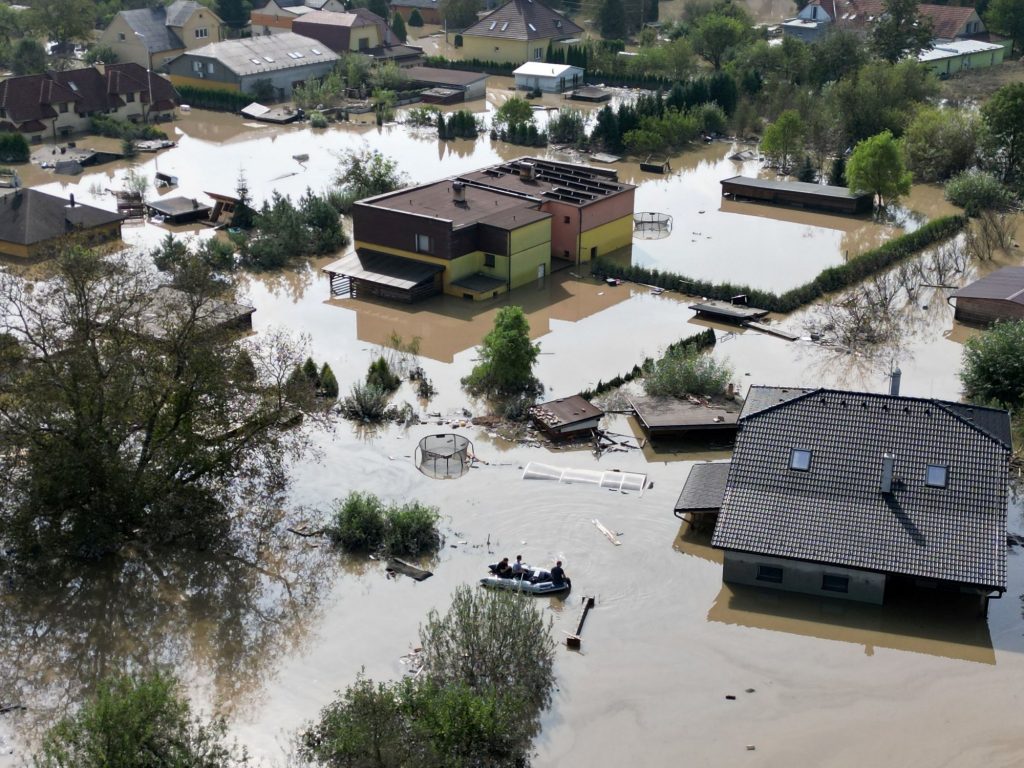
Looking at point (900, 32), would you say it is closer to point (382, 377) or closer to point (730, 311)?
point (730, 311)

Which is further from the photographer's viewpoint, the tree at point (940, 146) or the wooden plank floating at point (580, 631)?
the tree at point (940, 146)

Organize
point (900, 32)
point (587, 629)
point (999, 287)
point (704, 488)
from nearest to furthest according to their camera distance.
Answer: point (587, 629) → point (704, 488) → point (999, 287) → point (900, 32)

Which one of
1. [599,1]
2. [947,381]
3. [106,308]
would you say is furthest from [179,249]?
[599,1]

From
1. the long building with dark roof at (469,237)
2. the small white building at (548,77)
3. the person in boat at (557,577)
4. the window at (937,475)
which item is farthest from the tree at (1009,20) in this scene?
the person in boat at (557,577)

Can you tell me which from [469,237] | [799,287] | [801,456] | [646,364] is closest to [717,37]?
[799,287]

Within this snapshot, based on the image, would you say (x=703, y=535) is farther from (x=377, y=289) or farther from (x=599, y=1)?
(x=599, y=1)

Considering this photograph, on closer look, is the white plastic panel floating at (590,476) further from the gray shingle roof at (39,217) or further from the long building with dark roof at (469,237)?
the gray shingle roof at (39,217)

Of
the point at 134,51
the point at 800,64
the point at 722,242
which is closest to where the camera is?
the point at 722,242
